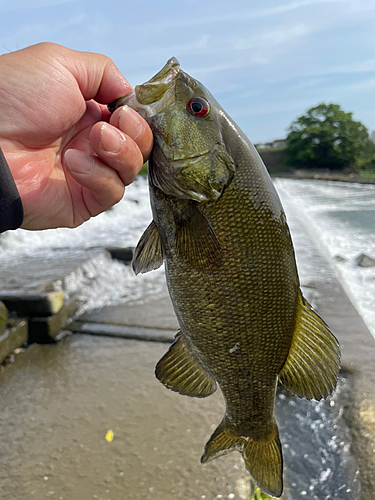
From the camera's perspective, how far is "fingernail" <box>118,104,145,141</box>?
1.56m

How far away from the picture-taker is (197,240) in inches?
64.2

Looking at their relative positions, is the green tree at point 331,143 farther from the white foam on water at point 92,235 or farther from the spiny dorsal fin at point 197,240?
the spiny dorsal fin at point 197,240

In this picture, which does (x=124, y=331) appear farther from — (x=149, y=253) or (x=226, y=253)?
(x=226, y=253)

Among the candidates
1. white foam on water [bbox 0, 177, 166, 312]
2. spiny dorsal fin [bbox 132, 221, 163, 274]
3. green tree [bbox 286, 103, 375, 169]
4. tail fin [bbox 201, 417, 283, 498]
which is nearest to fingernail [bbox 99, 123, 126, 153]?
spiny dorsal fin [bbox 132, 221, 163, 274]

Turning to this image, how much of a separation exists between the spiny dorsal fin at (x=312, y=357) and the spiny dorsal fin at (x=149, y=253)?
69 cm

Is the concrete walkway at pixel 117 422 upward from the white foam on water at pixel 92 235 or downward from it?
upward

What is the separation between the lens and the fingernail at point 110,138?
5.27 feet

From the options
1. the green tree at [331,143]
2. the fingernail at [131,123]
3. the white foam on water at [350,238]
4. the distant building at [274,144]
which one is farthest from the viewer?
the distant building at [274,144]

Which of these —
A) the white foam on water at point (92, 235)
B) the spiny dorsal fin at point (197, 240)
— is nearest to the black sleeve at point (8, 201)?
the spiny dorsal fin at point (197, 240)

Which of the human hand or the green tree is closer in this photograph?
the human hand

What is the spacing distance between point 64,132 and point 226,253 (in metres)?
1.15

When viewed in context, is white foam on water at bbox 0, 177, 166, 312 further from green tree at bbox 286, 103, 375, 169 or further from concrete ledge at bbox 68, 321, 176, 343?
green tree at bbox 286, 103, 375, 169

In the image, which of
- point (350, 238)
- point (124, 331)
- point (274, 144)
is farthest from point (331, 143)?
point (124, 331)

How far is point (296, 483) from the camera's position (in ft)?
9.00
